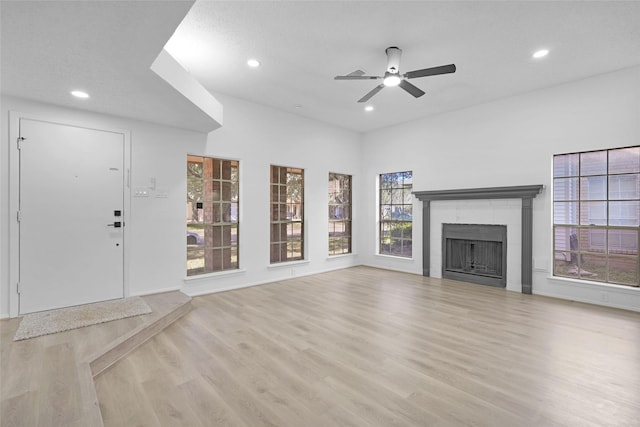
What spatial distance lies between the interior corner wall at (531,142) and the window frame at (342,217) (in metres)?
0.92

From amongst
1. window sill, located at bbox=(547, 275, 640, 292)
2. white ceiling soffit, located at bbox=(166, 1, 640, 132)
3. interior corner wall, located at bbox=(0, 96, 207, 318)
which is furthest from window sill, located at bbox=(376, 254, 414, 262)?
interior corner wall, located at bbox=(0, 96, 207, 318)

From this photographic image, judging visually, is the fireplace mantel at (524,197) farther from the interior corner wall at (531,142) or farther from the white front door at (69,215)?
the white front door at (69,215)

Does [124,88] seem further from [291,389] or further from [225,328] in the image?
[291,389]

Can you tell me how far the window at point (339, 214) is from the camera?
274 inches

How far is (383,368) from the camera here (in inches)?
99.9

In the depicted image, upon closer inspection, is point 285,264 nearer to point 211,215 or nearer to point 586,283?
point 211,215

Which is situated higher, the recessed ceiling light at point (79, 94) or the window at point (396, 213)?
the recessed ceiling light at point (79, 94)

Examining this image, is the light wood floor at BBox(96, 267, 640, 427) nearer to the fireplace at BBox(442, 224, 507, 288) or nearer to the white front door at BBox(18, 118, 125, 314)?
the fireplace at BBox(442, 224, 507, 288)

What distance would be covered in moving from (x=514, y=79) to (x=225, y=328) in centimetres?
510

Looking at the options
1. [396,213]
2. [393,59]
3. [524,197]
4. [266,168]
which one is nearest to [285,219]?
[266,168]

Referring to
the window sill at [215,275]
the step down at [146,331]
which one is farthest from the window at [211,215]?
the step down at [146,331]

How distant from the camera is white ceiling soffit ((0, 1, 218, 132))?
6.41 ft

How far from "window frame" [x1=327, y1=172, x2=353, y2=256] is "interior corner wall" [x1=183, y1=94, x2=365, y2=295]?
213 mm

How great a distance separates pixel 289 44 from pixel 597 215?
16.1 ft
